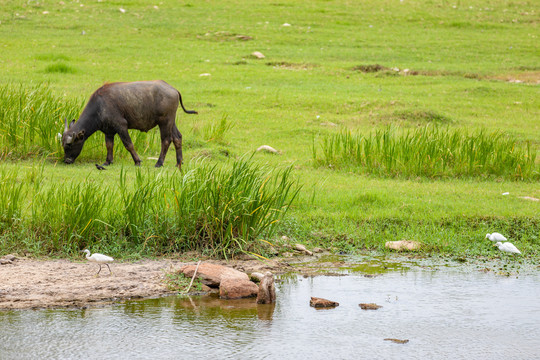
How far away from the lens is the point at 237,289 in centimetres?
671

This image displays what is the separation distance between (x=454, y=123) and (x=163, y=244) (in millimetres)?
9987

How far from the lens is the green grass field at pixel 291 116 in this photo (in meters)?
8.01

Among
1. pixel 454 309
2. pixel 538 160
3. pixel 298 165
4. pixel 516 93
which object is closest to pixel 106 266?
pixel 454 309

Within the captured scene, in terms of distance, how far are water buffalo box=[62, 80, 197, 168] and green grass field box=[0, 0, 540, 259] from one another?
464 millimetres

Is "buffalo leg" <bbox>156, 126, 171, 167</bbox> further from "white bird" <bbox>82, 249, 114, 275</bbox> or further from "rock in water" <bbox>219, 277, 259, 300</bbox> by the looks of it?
"rock in water" <bbox>219, 277, 259, 300</bbox>

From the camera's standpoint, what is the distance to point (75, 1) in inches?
1297

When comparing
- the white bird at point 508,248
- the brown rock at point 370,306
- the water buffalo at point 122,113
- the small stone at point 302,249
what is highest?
the water buffalo at point 122,113

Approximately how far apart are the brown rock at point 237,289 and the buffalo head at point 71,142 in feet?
20.0

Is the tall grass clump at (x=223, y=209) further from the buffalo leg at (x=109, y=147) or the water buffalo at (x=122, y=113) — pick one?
the buffalo leg at (x=109, y=147)

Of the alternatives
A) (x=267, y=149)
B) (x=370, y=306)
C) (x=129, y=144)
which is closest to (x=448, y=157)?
(x=267, y=149)

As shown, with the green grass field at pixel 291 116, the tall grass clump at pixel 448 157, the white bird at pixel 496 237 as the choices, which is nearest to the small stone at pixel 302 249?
the green grass field at pixel 291 116

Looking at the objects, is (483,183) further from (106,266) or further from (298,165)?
(106,266)

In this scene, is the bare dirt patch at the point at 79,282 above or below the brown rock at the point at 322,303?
below

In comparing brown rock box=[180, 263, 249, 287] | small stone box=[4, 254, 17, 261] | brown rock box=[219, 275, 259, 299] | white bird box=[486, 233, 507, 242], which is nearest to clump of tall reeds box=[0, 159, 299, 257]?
small stone box=[4, 254, 17, 261]
